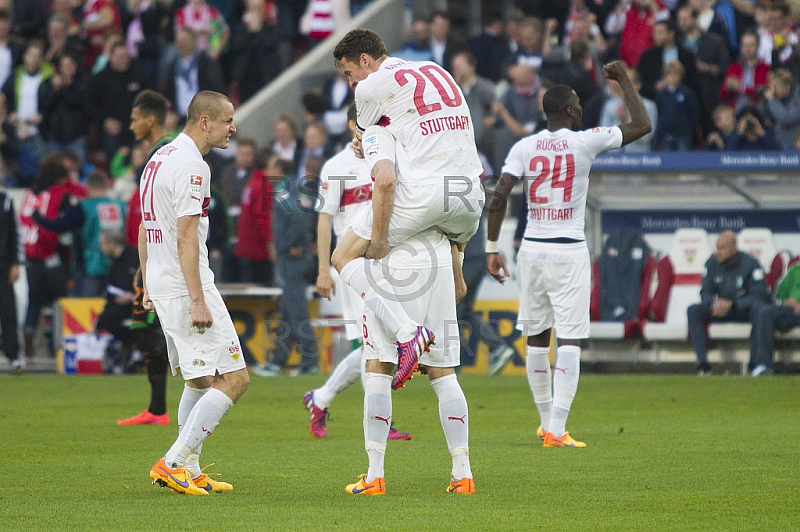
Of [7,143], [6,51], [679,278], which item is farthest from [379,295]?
[6,51]

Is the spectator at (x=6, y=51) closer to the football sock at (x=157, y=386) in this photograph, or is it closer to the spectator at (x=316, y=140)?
the spectator at (x=316, y=140)

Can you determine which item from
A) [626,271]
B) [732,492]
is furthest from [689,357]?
[732,492]

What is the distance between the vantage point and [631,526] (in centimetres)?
557

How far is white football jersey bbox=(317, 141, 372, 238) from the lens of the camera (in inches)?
394

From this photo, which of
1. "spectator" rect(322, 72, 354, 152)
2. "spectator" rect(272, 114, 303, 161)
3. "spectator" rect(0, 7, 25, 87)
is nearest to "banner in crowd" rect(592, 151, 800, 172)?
"spectator" rect(322, 72, 354, 152)

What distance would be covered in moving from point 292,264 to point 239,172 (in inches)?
94.9

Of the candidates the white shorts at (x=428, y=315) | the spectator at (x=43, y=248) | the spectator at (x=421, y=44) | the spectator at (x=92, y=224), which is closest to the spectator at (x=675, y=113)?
the spectator at (x=421, y=44)

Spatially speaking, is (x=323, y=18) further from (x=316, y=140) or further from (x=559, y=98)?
(x=559, y=98)

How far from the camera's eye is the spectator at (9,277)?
15812 mm

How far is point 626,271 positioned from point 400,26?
26.8 ft

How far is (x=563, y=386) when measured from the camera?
29.1ft

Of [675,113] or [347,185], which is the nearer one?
[347,185]

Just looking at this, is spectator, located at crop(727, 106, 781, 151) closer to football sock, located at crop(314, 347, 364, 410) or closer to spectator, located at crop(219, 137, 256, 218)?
spectator, located at crop(219, 137, 256, 218)

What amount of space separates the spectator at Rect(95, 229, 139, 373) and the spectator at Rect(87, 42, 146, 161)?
12.0 feet
